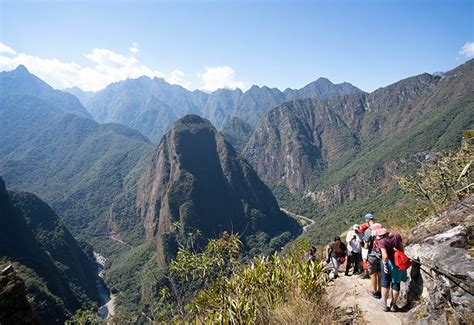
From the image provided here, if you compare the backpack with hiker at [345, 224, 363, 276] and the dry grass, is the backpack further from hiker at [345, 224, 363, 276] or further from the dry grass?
hiker at [345, 224, 363, 276]

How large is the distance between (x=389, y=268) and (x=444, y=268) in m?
1.77

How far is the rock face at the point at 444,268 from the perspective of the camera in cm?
535

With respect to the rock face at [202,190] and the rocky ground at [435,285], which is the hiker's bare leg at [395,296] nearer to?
the rocky ground at [435,285]

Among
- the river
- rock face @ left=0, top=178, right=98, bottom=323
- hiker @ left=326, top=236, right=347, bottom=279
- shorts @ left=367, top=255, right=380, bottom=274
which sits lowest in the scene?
the river

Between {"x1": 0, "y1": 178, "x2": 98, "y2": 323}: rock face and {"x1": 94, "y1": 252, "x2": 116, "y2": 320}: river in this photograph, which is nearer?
{"x1": 0, "y1": 178, "x2": 98, "y2": 323}: rock face

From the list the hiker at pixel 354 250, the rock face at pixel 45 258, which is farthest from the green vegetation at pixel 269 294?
the rock face at pixel 45 258

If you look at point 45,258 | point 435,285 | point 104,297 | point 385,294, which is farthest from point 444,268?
point 104,297

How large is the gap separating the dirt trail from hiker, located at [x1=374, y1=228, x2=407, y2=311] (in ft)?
0.84

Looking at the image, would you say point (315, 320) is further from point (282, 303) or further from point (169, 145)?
point (169, 145)

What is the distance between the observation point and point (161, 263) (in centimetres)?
9450

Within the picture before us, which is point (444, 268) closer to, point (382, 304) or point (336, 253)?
point (382, 304)

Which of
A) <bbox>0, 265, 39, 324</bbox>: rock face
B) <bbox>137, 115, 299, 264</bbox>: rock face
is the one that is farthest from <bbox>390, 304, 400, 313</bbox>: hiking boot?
<bbox>137, 115, 299, 264</bbox>: rock face

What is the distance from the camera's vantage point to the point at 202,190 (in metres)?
141

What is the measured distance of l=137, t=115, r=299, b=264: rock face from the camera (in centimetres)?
13175
